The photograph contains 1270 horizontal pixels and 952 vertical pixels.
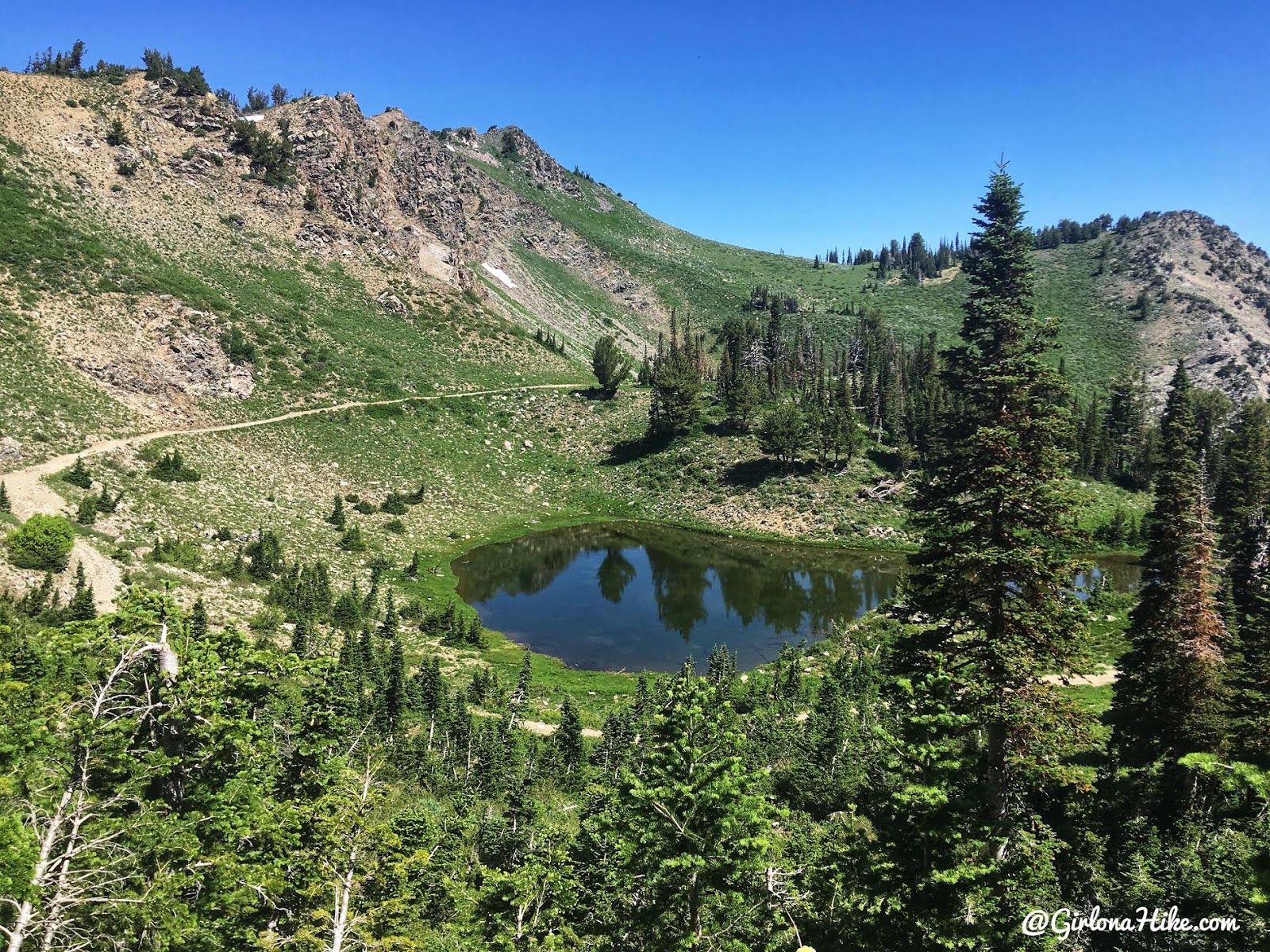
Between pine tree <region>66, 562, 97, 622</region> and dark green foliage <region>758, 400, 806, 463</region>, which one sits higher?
dark green foliage <region>758, 400, 806, 463</region>

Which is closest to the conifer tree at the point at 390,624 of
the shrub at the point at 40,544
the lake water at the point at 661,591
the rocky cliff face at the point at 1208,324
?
the lake water at the point at 661,591

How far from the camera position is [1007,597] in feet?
46.8

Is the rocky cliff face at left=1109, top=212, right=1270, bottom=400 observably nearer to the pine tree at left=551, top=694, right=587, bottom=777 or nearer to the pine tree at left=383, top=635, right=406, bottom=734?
the pine tree at left=551, top=694, right=587, bottom=777

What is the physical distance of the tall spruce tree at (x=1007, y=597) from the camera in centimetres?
1266

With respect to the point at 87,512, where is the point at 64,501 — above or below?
above

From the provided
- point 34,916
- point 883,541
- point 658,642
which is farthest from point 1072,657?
point 883,541

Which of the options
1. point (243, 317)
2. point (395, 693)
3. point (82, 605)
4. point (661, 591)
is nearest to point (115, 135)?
point (243, 317)

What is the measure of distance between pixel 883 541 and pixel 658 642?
128 ft

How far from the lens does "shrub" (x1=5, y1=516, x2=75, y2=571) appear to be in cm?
3288

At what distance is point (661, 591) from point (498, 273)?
11213cm

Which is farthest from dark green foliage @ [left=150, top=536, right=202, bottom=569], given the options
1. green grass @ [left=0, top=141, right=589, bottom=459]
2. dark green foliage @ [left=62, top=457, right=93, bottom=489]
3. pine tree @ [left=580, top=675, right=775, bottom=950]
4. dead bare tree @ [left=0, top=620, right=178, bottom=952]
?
pine tree @ [left=580, top=675, right=775, bottom=950]

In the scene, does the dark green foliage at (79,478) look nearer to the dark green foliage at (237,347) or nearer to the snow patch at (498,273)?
the dark green foliage at (237,347)

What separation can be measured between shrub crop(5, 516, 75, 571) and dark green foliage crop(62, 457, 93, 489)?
41.8ft

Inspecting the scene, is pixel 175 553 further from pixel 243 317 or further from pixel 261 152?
pixel 261 152
